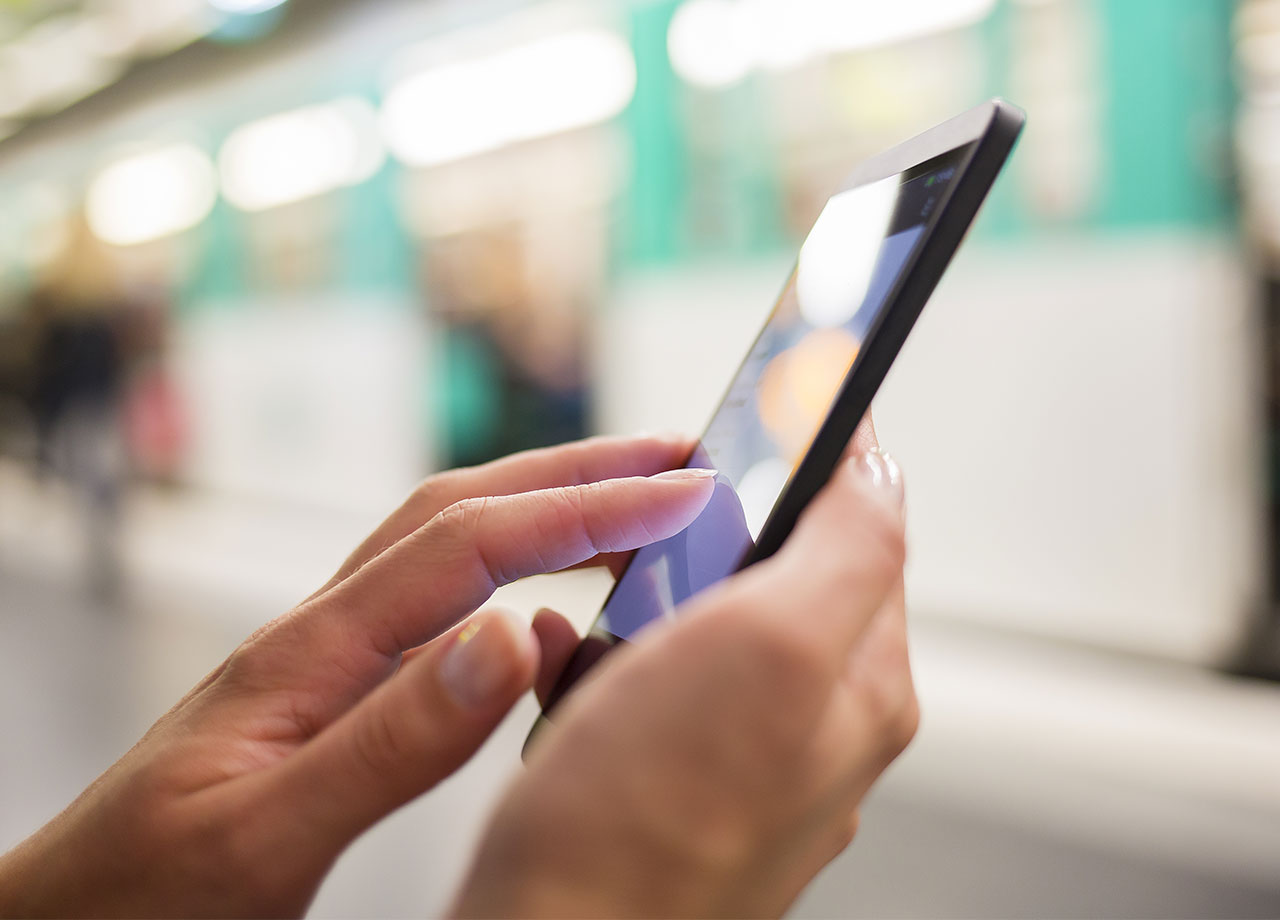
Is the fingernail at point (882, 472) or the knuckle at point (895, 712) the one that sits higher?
the fingernail at point (882, 472)

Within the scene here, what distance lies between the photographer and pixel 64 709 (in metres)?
3.43

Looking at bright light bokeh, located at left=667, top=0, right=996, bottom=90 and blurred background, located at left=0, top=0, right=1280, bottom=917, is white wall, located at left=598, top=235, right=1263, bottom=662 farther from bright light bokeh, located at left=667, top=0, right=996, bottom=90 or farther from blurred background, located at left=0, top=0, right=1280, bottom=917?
bright light bokeh, located at left=667, top=0, right=996, bottom=90

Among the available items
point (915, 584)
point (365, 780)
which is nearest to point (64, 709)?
point (915, 584)

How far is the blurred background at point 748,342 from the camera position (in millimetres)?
2529

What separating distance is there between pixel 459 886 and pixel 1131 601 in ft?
10.5

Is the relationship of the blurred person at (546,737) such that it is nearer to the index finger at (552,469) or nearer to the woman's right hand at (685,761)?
the woman's right hand at (685,761)

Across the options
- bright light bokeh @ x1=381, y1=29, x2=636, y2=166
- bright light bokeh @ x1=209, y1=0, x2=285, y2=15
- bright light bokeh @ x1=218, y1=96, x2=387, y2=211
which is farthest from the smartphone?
bright light bokeh @ x1=209, y1=0, x2=285, y2=15

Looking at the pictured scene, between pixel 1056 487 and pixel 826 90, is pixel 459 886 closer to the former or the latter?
pixel 1056 487

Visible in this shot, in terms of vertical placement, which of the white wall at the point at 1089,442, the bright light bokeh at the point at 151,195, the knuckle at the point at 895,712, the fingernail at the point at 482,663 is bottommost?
the white wall at the point at 1089,442

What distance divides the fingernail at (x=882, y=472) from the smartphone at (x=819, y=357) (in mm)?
22

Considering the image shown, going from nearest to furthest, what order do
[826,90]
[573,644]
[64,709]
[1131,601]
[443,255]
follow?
[573,644]
[1131,601]
[64,709]
[826,90]
[443,255]

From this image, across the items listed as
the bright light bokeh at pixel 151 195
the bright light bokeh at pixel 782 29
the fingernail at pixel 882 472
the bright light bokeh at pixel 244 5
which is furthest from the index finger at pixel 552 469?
the bright light bokeh at pixel 151 195

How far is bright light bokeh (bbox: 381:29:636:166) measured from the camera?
4.64 metres

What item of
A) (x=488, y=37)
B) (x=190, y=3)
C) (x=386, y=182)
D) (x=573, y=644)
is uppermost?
(x=190, y=3)
